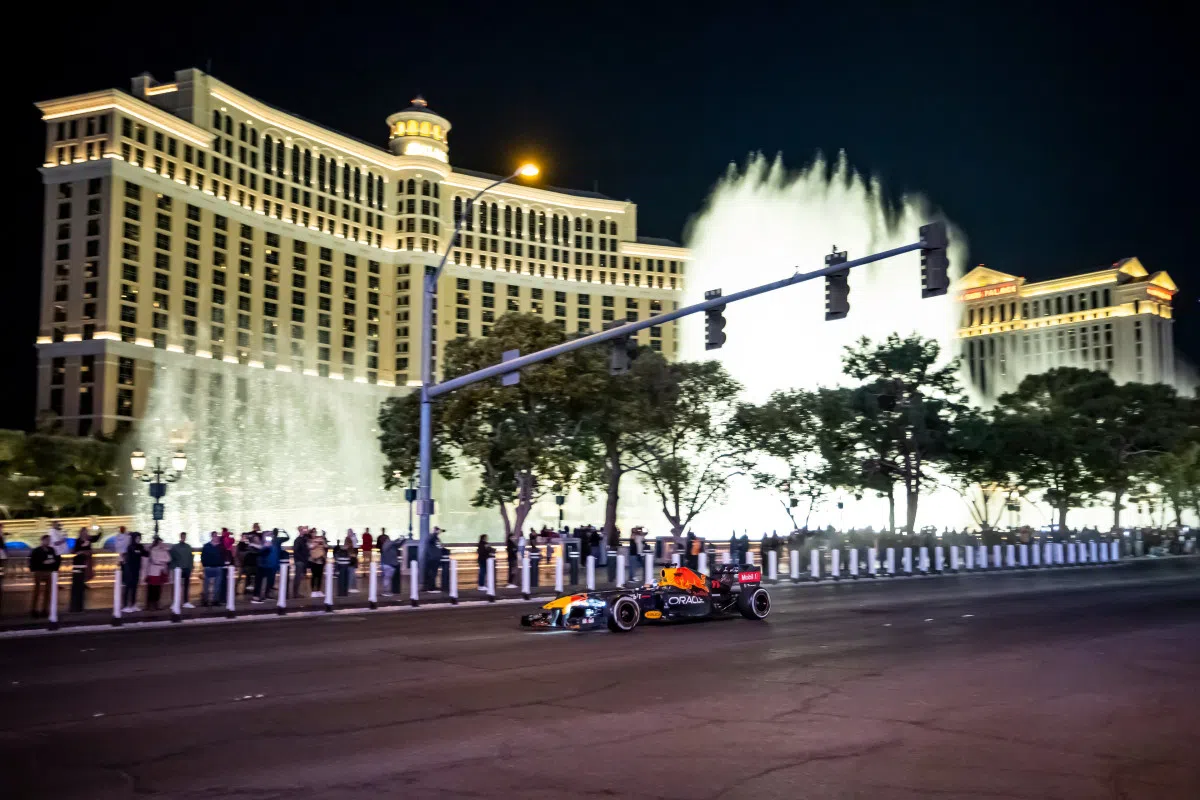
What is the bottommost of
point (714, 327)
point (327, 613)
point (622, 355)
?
point (327, 613)

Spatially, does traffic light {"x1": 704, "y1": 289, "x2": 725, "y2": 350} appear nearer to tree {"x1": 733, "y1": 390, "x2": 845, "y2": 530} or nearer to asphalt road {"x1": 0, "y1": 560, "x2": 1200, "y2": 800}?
asphalt road {"x1": 0, "y1": 560, "x2": 1200, "y2": 800}

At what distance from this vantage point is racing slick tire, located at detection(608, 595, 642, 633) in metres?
17.7

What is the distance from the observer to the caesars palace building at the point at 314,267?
9825 cm

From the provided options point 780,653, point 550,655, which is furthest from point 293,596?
point 780,653

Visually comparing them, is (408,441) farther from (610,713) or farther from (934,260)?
(610,713)

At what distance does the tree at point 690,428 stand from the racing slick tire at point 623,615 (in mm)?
25619

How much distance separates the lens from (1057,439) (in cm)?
5309

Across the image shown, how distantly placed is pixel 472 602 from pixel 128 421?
81.3 meters

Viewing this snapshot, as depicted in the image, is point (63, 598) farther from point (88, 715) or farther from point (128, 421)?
point (128, 421)

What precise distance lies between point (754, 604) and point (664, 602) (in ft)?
6.63

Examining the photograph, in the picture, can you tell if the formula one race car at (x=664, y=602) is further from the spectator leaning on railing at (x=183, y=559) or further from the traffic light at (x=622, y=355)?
the spectator leaning on railing at (x=183, y=559)

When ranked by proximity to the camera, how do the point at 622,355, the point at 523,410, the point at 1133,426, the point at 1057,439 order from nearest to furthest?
the point at 622,355 < the point at 523,410 < the point at 1057,439 < the point at 1133,426

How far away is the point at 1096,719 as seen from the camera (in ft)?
32.2

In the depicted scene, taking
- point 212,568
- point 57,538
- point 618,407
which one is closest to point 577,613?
point 212,568
